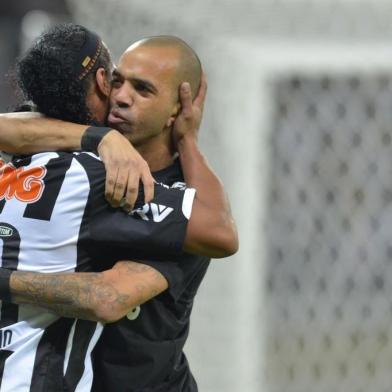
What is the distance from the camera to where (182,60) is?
3291 millimetres

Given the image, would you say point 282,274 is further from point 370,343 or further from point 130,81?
point 130,81

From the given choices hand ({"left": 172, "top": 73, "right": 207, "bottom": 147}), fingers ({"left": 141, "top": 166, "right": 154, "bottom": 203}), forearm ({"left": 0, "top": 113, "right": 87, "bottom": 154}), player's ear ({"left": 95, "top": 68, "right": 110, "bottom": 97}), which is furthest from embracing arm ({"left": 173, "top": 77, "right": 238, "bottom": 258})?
forearm ({"left": 0, "top": 113, "right": 87, "bottom": 154})

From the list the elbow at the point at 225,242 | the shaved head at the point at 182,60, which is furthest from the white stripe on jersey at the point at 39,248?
the shaved head at the point at 182,60

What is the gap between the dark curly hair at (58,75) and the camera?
3.01m

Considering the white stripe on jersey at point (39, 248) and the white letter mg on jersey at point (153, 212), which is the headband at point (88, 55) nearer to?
the white stripe on jersey at point (39, 248)

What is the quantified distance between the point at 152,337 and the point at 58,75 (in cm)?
73

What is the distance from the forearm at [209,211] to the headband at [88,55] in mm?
365

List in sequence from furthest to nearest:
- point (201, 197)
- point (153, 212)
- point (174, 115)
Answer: point (174, 115)
point (201, 197)
point (153, 212)

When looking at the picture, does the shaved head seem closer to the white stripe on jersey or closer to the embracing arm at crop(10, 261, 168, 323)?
the white stripe on jersey

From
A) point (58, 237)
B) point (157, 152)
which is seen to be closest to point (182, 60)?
point (157, 152)

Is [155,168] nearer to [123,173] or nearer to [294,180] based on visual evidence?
[123,173]

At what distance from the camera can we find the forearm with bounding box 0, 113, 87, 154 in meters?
2.99

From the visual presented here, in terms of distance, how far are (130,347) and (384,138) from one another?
7.24ft

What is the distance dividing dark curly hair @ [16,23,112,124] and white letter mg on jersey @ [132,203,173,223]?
308 millimetres
